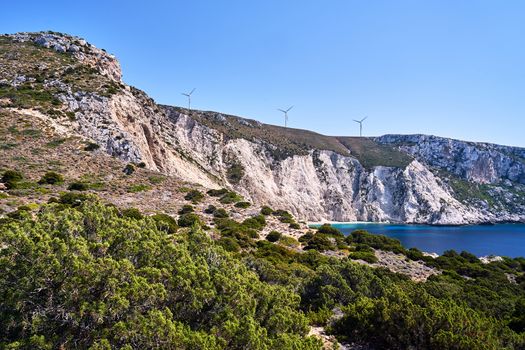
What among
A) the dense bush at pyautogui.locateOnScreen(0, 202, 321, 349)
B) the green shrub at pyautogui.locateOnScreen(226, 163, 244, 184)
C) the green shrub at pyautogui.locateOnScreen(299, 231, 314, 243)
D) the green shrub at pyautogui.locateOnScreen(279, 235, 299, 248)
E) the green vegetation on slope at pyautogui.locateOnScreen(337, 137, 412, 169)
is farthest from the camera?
the green vegetation on slope at pyautogui.locateOnScreen(337, 137, 412, 169)

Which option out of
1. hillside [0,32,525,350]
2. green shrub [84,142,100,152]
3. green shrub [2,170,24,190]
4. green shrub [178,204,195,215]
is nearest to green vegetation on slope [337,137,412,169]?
hillside [0,32,525,350]

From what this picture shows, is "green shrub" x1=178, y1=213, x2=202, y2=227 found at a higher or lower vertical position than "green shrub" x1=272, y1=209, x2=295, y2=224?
higher

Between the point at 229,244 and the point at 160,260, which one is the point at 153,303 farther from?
the point at 229,244

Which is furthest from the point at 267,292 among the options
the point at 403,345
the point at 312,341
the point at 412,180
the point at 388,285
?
the point at 412,180

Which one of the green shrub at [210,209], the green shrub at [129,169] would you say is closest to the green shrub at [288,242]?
the green shrub at [210,209]

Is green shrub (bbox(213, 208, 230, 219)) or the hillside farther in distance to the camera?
green shrub (bbox(213, 208, 230, 219))

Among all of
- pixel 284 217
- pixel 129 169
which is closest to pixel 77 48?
pixel 129 169

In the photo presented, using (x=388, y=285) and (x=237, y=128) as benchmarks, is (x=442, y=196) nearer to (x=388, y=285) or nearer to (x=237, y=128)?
(x=237, y=128)

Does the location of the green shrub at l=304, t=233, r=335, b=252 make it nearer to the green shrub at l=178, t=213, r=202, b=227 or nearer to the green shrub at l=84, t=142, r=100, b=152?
the green shrub at l=178, t=213, r=202, b=227
